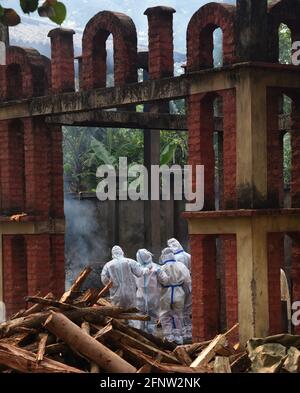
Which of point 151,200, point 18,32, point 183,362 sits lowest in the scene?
point 183,362

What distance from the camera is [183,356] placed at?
1045cm

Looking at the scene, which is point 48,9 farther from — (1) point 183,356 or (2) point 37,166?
(2) point 37,166

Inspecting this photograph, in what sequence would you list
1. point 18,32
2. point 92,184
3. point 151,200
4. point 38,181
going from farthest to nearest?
1. point 18,32
2. point 92,184
3. point 151,200
4. point 38,181

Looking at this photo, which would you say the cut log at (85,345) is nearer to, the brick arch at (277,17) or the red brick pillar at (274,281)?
the red brick pillar at (274,281)

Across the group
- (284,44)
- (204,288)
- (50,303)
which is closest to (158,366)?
(50,303)

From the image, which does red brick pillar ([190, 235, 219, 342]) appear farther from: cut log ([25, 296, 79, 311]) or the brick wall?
the brick wall

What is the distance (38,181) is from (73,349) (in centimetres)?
526

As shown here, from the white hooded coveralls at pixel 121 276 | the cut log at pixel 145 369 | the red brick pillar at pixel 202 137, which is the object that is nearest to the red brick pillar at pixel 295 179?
the red brick pillar at pixel 202 137

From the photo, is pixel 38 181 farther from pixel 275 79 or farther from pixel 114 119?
pixel 275 79

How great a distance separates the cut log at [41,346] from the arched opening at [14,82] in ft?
19.3

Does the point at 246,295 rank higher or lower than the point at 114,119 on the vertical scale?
lower

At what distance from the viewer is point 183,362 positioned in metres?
10.3

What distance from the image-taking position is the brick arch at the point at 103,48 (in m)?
13.4
